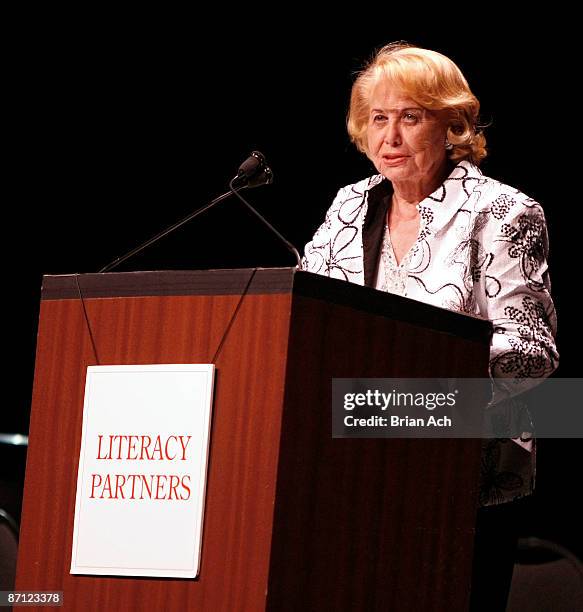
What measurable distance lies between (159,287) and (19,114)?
298 centimetres

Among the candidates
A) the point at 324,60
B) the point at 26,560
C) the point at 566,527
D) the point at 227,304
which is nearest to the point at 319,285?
the point at 227,304

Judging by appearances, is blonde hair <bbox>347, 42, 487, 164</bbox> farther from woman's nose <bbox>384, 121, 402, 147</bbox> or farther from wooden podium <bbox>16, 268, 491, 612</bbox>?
wooden podium <bbox>16, 268, 491, 612</bbox>

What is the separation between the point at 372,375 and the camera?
1.89 metres

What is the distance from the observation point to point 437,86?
8.30ft

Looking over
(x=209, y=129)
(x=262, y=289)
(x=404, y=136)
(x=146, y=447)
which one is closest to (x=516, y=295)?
(x=404, y=136)

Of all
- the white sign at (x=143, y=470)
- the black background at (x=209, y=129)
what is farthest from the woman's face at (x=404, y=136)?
the black background at (x=209, y=129)

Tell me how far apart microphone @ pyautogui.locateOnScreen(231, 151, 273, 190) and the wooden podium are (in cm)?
39

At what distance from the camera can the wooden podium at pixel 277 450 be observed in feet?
5.77

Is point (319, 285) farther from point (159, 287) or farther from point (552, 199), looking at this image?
point (552, 199)

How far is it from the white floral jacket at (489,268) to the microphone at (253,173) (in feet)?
1.14

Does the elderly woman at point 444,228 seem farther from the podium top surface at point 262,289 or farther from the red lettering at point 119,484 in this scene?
the red lettering at point 119,484

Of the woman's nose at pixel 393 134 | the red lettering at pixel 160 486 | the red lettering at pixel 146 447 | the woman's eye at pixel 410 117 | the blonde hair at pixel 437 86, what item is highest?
the blonde hair at pixel 437 86

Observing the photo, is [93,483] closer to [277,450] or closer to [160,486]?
[160,486]

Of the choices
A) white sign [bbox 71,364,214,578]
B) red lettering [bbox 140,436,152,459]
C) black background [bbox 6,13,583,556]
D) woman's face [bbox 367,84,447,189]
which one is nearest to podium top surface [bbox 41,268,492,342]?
white sign [bbox 71,364,214,578]
